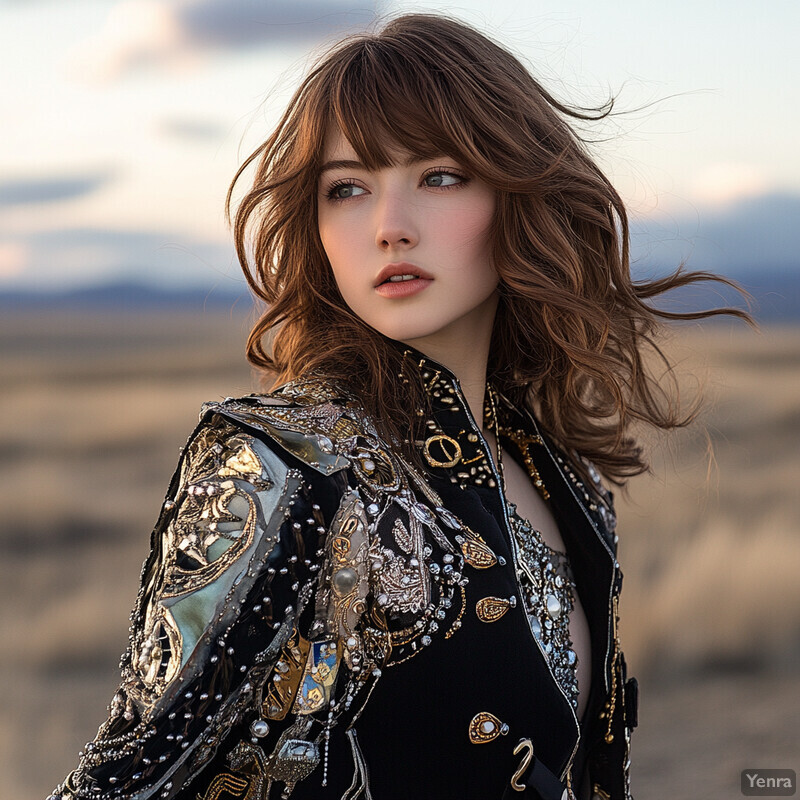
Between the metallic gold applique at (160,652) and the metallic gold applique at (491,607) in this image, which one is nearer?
the metallic gold applique at (160,652)

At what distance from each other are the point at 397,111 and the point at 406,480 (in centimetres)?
62

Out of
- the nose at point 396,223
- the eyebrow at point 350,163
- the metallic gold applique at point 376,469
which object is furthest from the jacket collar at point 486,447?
the eyebrow at point 350,163

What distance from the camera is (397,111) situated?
163 cm

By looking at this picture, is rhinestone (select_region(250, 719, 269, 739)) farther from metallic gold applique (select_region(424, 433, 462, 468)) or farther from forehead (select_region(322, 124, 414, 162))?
forehead (select_region(322, 124, 414, 162))

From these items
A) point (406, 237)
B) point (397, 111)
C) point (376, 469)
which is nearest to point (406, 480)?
point (376, 469)

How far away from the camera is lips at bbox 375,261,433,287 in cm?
162

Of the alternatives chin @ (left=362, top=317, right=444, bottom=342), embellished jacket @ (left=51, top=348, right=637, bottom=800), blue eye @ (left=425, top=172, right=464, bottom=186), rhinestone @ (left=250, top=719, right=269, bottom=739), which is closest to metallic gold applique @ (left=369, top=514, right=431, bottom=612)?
embellished jacket @ (left=51, top=348, right=637, bottom=800)

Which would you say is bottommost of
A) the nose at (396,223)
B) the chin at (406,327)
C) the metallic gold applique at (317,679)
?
the metallic gold applique at (317,679)

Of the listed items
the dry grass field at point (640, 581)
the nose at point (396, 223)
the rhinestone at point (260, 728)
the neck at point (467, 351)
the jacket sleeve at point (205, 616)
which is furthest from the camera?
the dry grass field at point (640, 581)

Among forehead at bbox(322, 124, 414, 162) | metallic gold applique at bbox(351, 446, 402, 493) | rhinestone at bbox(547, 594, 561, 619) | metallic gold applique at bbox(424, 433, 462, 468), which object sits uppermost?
forehead at bbox(322, 124, 414, 162)

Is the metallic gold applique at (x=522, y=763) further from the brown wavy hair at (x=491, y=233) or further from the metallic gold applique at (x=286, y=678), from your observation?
the brown wavy hair at (x=491, y=233)

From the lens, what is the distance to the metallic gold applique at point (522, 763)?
4.69ft

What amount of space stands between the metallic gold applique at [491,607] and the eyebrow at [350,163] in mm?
728

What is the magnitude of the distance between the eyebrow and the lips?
0.17m
